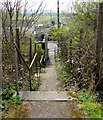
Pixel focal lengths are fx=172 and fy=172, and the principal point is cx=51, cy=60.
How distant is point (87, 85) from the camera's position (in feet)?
11.0

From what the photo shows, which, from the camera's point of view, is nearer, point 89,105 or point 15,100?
point 89,105

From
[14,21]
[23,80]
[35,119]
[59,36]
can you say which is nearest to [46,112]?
[35,119]

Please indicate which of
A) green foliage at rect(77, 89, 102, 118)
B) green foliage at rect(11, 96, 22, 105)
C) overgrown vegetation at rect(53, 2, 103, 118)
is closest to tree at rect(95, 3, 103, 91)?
overgrown vegetation at rect(53, 2, 103, 118)

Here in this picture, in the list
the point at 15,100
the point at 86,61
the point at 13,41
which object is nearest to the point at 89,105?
the point at 15,100

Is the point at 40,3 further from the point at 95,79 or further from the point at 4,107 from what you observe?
the point at 4,107

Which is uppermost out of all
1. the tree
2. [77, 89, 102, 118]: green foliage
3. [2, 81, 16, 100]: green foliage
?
the tree

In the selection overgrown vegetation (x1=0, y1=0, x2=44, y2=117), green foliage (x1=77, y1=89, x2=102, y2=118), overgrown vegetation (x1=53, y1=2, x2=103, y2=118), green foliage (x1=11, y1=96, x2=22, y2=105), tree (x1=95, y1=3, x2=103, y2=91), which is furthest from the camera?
overgrown vegetation (x1=0, y1=0, x2=44, y2=117)

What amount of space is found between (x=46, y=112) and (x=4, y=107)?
605mm

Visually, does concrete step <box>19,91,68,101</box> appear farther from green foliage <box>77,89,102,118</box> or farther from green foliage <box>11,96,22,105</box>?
green foliage <box>77,89,102,118</box>

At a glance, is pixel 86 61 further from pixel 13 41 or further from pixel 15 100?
pixel 13 41

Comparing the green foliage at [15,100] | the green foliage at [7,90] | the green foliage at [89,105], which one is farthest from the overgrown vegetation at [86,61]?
the green foliage at [7,90]

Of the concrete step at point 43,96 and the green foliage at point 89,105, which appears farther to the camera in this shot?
the concrete step at point 43,96

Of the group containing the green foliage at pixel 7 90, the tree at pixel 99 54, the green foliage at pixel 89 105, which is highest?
the tree at pixel 99 54

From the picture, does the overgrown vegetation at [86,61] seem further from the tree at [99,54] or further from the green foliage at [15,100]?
the green foliage at [15,100]
